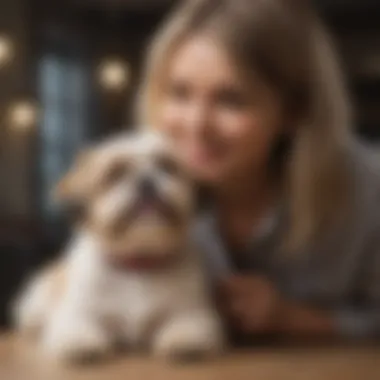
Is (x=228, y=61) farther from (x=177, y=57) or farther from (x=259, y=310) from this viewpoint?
(x=259, y=310)

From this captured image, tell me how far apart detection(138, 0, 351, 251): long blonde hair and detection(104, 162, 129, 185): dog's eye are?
79 mm

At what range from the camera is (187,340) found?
46.9 inches

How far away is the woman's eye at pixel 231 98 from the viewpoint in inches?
49.0

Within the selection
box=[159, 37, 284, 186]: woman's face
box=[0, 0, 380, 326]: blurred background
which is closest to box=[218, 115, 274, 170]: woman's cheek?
Result: box=[159, 37, 284, 186]: woman's face

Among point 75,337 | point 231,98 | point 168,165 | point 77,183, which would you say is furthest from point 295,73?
point 75,337

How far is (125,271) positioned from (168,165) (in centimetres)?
14

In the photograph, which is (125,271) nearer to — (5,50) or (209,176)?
(209,176)

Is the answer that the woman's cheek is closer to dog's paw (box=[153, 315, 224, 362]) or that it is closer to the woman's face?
the woman's face

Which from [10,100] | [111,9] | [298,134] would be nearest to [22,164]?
[10,100]

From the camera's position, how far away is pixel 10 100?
124 centimetres

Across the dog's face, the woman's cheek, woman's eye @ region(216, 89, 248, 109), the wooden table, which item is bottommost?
the wooden table

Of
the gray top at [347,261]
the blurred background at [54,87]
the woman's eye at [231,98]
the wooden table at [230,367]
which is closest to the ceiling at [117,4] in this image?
the blurred background at [54,87]

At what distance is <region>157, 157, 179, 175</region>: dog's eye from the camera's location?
1.19 metres

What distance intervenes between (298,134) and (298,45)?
110 millimetres
